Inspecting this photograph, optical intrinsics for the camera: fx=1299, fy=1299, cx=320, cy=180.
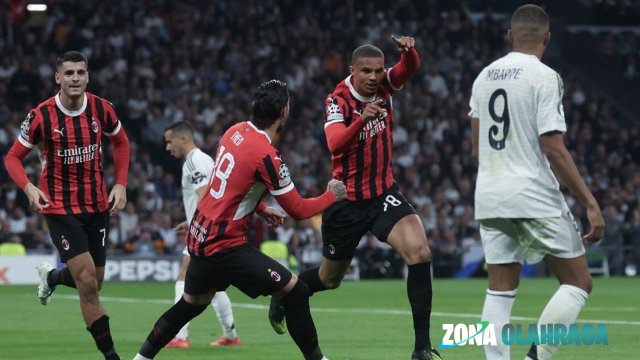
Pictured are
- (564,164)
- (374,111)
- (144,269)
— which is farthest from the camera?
(144,269)

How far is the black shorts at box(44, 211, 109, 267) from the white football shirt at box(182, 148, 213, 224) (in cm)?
213

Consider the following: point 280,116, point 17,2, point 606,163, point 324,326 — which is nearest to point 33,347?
point 324,326

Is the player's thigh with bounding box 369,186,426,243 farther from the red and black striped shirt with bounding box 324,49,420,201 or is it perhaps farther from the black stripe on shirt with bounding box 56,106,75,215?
the black stripe on shirt with bounding box 56,106,75,215

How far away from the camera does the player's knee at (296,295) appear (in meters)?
9.13

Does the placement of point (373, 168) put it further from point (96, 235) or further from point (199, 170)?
point (199, 170)

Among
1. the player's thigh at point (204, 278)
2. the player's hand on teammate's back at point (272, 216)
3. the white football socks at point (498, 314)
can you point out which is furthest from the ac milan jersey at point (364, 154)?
the white football socks at point (498, 314)

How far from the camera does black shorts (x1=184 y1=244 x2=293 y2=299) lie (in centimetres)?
898

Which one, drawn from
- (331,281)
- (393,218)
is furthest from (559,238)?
(331,281)

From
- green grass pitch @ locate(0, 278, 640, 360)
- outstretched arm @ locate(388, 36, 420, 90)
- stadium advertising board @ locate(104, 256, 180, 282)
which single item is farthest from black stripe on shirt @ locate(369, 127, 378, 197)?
stadium advertising board @ locate(104, 256, 180, 282)

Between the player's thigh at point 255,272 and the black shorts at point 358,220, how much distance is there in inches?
74.2

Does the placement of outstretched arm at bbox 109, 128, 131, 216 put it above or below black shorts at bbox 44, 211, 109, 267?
above

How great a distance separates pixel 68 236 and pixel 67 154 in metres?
0.71

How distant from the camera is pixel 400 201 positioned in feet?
35.7

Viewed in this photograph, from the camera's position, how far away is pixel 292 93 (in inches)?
1280
